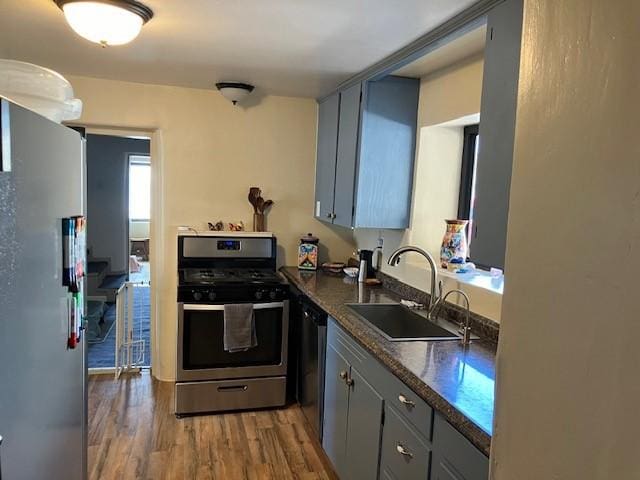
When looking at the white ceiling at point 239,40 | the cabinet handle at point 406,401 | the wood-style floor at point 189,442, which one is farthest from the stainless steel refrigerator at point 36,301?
the cabinet handle at point 406,401

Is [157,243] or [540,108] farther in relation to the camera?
[157,243]

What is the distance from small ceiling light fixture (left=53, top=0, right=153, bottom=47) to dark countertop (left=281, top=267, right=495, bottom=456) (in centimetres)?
155

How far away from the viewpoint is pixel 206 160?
3660mm

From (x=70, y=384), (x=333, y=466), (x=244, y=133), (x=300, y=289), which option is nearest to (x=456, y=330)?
(x=333, y=466)

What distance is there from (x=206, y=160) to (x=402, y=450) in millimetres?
2570

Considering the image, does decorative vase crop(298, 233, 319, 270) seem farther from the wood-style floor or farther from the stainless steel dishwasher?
the wood-style floor

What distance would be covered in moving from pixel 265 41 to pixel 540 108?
77.0 inches

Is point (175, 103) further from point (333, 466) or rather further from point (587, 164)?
point (587, 164)

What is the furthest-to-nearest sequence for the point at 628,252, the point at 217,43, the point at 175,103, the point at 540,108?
the point at 175,103 → the point at 217,43 → the point at 540,108 → the point at 628,252

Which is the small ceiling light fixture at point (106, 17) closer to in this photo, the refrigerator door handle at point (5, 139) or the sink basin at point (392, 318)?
the refrigerator door handle at point (5, 139)

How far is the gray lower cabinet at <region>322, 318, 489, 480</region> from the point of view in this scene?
1479mm

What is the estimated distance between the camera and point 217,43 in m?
2.42

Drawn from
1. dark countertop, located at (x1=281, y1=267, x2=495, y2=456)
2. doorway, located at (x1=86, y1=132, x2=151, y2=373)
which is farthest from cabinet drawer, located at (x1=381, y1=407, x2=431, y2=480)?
doorway, located at (x1=86, y1=132, x2=151, y2=373)

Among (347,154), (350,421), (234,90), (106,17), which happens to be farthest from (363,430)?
(234,90)
